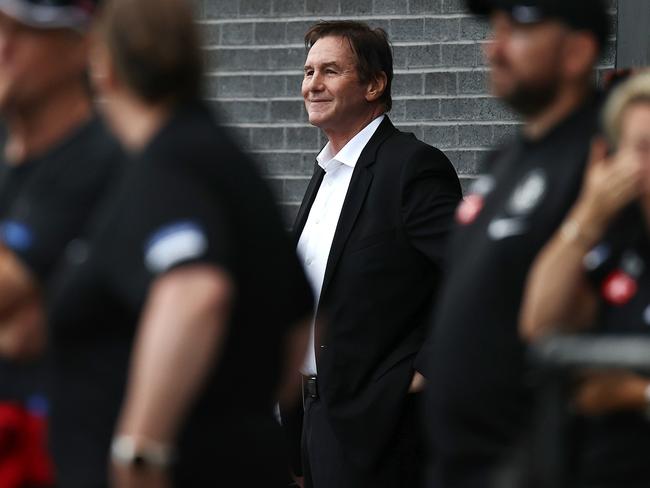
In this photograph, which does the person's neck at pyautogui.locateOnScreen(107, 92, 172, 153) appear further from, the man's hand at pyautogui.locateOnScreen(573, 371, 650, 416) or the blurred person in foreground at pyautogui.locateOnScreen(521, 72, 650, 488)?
the man's hand at pyautogui.locateOnScreen(573, 371, 650, 416)

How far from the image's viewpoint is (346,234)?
19.0ft

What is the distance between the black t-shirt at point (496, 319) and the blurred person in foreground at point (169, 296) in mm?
454

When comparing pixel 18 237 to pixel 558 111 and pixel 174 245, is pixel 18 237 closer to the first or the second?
pixel 174 245

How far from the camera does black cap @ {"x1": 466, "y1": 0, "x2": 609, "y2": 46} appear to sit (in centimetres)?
363

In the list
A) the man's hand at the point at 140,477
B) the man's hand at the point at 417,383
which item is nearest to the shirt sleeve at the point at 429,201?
the man's hand at the point at 417,383

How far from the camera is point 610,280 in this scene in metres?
3.48

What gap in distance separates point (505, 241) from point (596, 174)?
0.92 ft

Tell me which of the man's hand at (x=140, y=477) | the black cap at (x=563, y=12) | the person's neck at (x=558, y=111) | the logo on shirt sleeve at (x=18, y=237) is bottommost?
the man's hand at (x=140, y=477)

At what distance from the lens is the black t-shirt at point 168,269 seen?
3094 mm

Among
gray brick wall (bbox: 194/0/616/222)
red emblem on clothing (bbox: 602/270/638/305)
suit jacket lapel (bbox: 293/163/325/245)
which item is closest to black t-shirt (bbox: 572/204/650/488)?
red emblem on clothing (bbox: 602/270/638/305)

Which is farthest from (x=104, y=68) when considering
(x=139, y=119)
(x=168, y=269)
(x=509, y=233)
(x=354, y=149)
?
(x=354, y=149)

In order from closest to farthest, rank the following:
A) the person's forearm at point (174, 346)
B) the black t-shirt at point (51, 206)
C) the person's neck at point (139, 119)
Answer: the person's forearm at point (174, 346) < the person's neck at point (139, 119) < the black t-shirt at point (51, 206)

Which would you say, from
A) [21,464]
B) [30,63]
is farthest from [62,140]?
[21,464]

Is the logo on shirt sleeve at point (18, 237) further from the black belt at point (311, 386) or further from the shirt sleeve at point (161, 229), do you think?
the black belt at point (311, 386)
